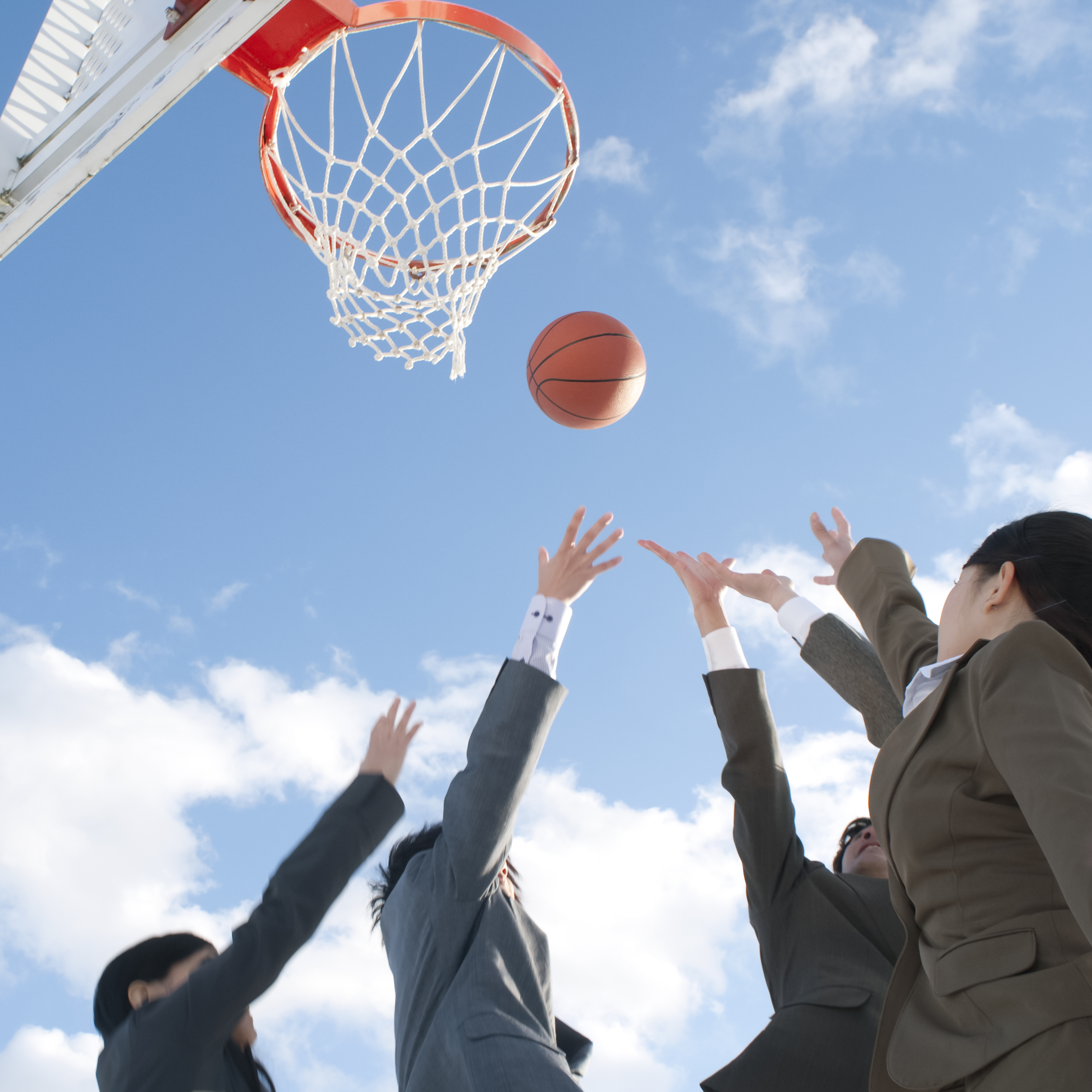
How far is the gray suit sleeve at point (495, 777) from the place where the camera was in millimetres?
2697

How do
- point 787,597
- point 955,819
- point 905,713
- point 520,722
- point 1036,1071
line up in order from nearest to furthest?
point 1036,1071 < point 955,819 < point 905,713 < point 520,722 < point 787,597

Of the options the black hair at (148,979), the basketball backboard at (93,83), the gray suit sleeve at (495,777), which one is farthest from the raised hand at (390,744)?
the basketball backboard at (93,83)

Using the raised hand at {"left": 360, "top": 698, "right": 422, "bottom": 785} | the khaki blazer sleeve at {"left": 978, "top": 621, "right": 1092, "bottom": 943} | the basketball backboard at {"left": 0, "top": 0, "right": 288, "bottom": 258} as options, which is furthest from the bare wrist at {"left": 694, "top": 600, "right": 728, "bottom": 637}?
the basketball backboard at {"left": 0, "top": 0, "right": 288, "bottom": 258}

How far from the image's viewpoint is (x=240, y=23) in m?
3.67

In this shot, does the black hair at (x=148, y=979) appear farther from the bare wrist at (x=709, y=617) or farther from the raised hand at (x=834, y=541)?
the raised hand at (x=834, y=541)

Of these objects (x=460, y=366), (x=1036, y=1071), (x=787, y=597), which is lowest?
(x=1036, y=1071)

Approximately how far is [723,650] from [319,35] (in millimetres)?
3394

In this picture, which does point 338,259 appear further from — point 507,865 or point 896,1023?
point 896,1023

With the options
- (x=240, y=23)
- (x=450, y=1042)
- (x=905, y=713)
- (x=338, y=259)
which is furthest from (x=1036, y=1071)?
(x=338, y=259)

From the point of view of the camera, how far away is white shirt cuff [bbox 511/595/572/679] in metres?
3.10

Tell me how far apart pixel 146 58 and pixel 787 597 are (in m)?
3.30

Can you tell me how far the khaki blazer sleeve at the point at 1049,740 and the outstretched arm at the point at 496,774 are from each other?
1.38m

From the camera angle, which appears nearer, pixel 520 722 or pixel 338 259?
pixel 520 722

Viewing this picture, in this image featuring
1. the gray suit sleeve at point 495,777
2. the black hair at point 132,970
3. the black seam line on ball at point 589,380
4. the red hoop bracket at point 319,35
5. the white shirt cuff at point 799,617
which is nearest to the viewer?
the black hair at point 132,970
